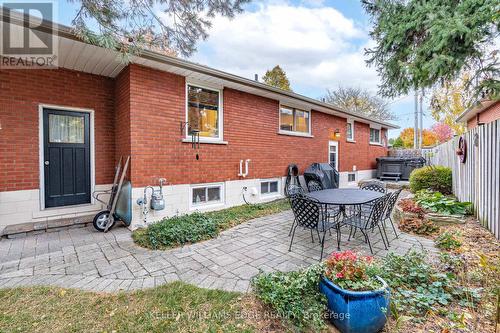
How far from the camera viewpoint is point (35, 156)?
4.67 metres

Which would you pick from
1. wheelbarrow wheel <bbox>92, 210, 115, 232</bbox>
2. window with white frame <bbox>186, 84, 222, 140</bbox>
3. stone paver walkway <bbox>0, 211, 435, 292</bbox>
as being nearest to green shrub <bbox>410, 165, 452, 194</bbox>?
stone paver walkway <bbox>0, 211, 435, 292</bbox>

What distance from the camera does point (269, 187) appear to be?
25.8 ft

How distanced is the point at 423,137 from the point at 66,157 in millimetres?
30360

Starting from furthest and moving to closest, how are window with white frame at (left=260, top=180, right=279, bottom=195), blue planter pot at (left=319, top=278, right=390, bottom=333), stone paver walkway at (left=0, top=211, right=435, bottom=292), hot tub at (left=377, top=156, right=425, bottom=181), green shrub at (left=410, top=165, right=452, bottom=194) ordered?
hot tub at (left=377, top=156, right=425, bottom=181)
window with white frame at (left=260, top=180, right=279, bottom=195)
green shrub at (left=410, top=165, right=452, bottom=194)
stone paver walkway at (left=0, top=211, right=435, bottom=292)
blue planter pot at (left=319, top=278, right=390, bottom=333)

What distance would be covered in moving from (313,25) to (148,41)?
18.0ft

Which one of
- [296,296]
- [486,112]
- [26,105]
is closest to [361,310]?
[296,296]

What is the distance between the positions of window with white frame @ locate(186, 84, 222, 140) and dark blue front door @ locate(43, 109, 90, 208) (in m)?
2.32

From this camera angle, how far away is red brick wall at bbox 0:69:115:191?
14.4 feet

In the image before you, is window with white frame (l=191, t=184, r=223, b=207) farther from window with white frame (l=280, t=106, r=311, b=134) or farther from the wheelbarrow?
window with white frame (l=280, t=106, r=311, b=134)

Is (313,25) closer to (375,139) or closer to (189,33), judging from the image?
(189,33)

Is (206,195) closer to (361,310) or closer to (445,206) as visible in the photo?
(361,310)

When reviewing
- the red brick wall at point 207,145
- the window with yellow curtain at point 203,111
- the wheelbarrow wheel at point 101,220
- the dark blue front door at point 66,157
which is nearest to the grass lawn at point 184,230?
the wheelbarrow wheel at point 101,220

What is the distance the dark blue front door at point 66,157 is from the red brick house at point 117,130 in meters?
0.02

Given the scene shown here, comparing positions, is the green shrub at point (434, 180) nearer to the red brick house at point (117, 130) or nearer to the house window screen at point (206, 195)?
the red brick house at point (117, 130)
